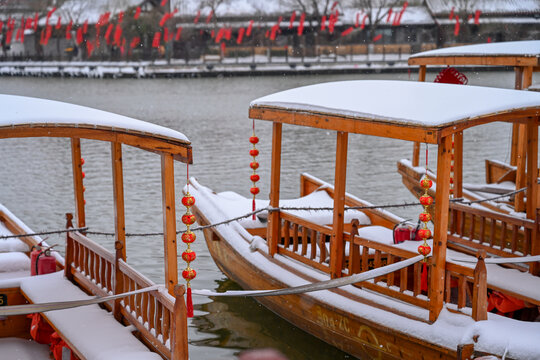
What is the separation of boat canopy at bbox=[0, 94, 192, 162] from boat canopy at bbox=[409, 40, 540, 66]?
6.59 meters

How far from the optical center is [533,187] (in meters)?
7.86

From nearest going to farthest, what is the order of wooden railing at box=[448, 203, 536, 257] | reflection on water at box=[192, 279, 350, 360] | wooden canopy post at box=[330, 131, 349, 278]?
wooden canopy post at box=[330, 131, 349, 278] → wooden railing at box=[448, 203, 536, 257] → reflection on water at box=[192, 279, 350, 360]

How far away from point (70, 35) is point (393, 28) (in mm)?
25768

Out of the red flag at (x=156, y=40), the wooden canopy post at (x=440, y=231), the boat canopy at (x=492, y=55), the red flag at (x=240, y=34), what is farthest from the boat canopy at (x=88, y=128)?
the red flag at (x=240, y=34)

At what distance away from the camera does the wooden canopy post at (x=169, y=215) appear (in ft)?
17.3

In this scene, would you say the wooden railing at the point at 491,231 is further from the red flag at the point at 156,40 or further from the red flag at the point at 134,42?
the red flag at the point at 134,42

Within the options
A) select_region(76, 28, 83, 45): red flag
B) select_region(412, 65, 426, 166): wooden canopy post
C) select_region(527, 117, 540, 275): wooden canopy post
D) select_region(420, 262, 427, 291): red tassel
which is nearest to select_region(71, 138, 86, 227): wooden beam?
select_region(420, 262, 427, 291): red tassel

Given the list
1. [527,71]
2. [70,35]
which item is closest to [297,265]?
[527,71]

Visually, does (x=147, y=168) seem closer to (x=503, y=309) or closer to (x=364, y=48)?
(x=503, y=309)

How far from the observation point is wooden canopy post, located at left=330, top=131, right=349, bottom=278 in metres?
7.17

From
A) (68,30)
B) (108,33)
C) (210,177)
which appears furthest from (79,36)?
(210,177)

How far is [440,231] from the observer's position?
5.97 meters

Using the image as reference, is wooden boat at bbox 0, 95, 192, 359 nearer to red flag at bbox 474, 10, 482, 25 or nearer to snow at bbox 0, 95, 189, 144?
snow at bbox 0, 95, 189, 144

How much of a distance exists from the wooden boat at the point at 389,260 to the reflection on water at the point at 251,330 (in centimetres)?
20
